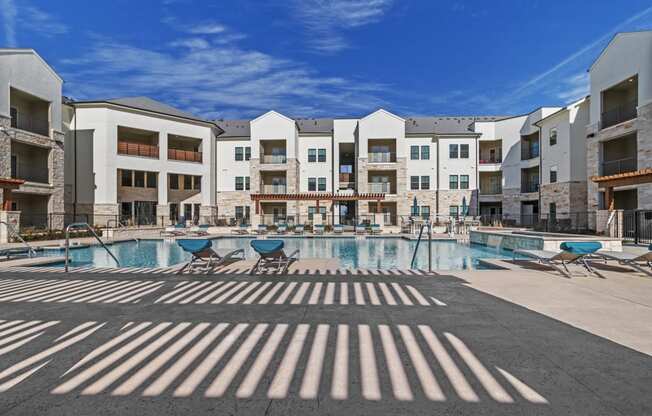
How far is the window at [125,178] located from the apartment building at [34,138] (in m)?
6.86

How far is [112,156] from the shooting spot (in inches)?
1110

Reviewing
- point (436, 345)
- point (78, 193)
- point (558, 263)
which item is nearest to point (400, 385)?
point (436, 345)

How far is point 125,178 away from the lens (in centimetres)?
3133

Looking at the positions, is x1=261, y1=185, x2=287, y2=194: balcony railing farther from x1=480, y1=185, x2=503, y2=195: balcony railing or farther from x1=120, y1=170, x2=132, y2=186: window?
x1=480, y1=185, x2=503, y2=195: balcony railing

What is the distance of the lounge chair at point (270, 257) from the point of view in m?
8.97

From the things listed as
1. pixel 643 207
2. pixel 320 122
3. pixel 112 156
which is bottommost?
pixel 643 207

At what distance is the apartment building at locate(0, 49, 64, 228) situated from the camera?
69.8 feet

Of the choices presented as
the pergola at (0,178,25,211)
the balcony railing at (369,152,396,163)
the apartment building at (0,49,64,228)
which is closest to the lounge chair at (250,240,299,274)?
the pergola at (0,178,25,211)

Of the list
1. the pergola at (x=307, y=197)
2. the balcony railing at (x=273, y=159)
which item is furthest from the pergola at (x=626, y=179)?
the balcony railing at (x=273, y=159)

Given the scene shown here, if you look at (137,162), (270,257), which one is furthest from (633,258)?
(137,162)

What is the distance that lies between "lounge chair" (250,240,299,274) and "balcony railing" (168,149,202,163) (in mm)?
26026

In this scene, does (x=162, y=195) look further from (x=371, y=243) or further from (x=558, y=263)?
(x=558, y=263)

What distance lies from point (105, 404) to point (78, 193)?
3136 centimetres

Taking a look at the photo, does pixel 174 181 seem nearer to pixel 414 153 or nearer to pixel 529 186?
pixel 414 153
